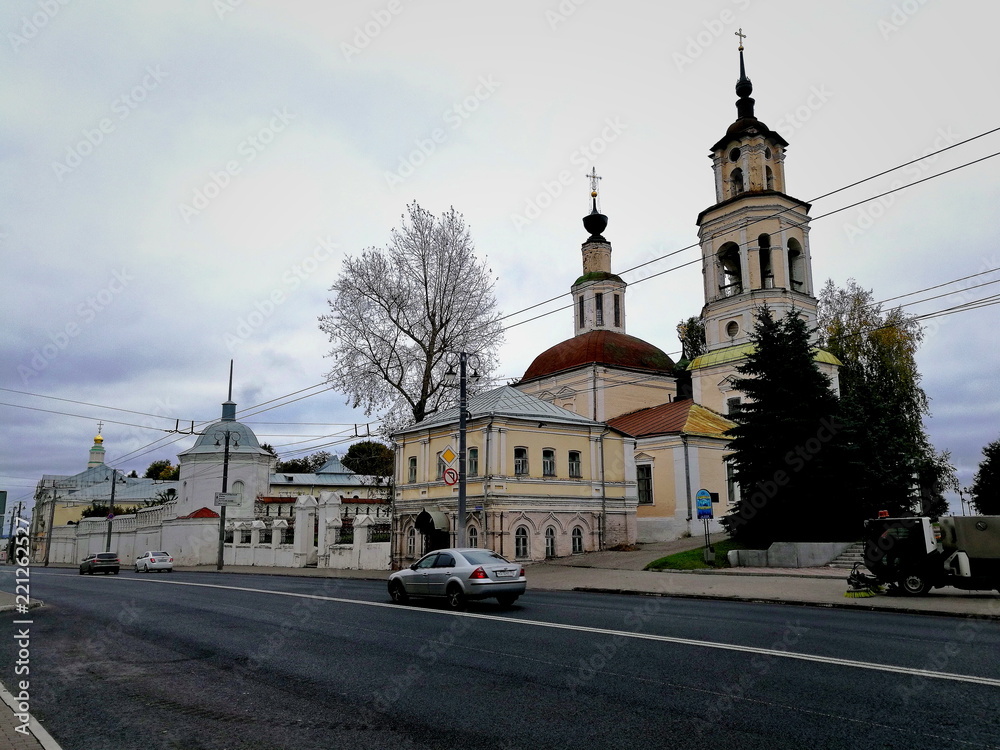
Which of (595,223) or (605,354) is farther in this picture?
(595,223)

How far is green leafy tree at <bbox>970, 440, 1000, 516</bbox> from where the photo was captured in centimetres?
5357

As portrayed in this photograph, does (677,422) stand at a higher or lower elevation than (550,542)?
higher

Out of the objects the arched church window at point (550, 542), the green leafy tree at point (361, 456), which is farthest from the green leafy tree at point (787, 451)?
the green leafy tree at point (361, 456)

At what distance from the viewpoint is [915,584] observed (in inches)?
652

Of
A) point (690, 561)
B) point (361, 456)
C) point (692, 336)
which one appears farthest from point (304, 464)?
point (690, 561)

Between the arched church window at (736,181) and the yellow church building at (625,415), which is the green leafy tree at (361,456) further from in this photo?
the arched church window at (736,181)

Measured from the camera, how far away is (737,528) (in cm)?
2756

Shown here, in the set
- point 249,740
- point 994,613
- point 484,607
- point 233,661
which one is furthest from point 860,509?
point 249,740

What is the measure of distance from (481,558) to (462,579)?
2.39 feet

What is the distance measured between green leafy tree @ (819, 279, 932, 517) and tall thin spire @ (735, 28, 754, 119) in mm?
13125

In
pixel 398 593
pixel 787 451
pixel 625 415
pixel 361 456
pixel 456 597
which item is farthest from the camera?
pixel 361 456

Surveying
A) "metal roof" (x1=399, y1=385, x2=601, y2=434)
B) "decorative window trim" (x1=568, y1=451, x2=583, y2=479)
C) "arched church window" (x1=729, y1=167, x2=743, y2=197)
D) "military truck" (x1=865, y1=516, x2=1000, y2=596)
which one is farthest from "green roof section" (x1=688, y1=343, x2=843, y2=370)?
"military truck" (x1=865, y1=516, x2=1000, y2=596)

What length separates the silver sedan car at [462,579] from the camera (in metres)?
15.6

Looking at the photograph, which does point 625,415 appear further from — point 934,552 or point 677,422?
point 934,552
